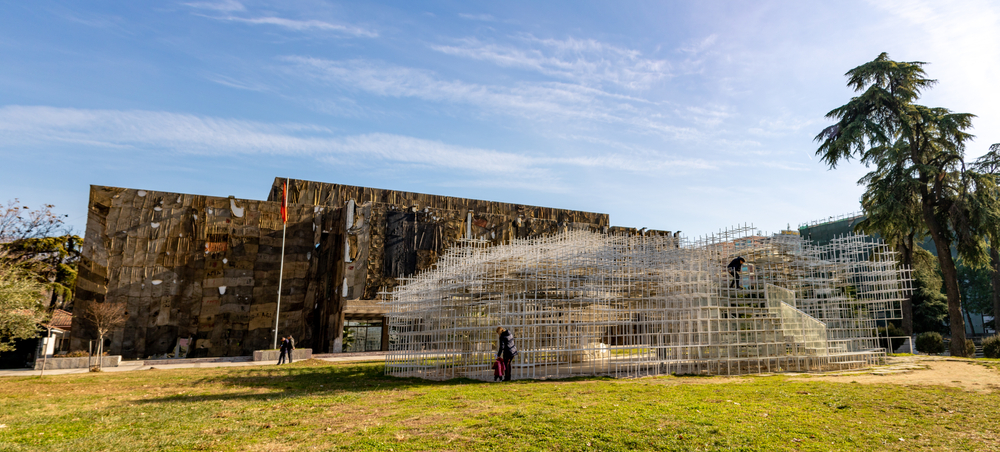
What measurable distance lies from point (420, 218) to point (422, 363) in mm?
21694

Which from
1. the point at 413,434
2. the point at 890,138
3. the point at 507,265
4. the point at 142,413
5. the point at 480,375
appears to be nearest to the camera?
the point at 413,434

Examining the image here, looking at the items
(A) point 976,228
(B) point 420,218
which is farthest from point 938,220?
(B) point 420,218

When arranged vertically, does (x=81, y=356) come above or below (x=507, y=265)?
below

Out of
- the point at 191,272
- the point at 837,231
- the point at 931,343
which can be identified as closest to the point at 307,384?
the point at 191,272

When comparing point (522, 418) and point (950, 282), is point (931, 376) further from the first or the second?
point (950, 282)

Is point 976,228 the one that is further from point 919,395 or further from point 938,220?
point 919,395

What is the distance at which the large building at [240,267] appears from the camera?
32.6m

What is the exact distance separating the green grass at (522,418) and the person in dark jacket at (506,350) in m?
0.72

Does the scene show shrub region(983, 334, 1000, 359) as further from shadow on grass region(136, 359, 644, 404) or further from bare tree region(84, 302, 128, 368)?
bare tree region(84, 302, 128, 368)

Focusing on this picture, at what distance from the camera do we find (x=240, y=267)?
34.7m

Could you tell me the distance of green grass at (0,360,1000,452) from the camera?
6727mm

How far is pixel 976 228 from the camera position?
89.2 feet

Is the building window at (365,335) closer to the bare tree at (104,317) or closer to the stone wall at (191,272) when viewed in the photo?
the stone wall at (191,272)

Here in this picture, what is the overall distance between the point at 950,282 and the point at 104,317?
4315cm
